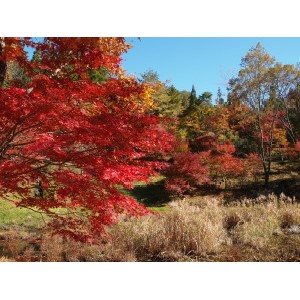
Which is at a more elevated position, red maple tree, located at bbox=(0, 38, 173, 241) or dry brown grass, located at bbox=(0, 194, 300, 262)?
red maple tree, located at bbox=(0, 38, 173, 241)

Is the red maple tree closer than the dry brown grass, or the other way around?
the red maple tree

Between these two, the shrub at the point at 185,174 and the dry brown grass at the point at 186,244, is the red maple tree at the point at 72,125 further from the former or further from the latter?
the shrub at the point at 185,174

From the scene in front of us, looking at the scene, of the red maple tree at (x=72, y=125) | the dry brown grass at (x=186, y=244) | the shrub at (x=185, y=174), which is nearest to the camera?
the red maple tree at (x=72, y=125)

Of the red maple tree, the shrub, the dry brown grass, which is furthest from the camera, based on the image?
the shrub

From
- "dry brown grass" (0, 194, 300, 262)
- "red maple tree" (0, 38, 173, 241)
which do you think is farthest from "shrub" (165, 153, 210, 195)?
"red maple tree" (0, 38, 173, 241)

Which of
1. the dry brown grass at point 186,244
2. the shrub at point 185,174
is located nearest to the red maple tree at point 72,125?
the dry brown grass at point 186,244

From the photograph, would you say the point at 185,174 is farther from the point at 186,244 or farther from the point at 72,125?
the point at 72,125

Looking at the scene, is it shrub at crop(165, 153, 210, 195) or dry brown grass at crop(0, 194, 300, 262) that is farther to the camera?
shrub at crop(165, 153, 210, 195)

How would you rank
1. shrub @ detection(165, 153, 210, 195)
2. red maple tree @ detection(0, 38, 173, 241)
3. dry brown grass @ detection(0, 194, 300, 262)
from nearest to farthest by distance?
1. red maple tree @ detection(0, 38, 173, 241)
2. dry brown grass @ detection(0, 194, 300, 262)
3. shrub @ detection(165, 153, 210, 195)

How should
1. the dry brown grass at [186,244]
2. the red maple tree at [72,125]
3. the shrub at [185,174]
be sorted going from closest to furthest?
the red maple tree at [72,125] < the dry brown grass at [186,244] < the shrub at [185,174]

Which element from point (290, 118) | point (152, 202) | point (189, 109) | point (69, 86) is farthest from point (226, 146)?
point (69, 86)

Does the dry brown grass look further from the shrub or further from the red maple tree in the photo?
the shrub

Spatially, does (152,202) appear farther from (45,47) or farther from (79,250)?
(45,47)
